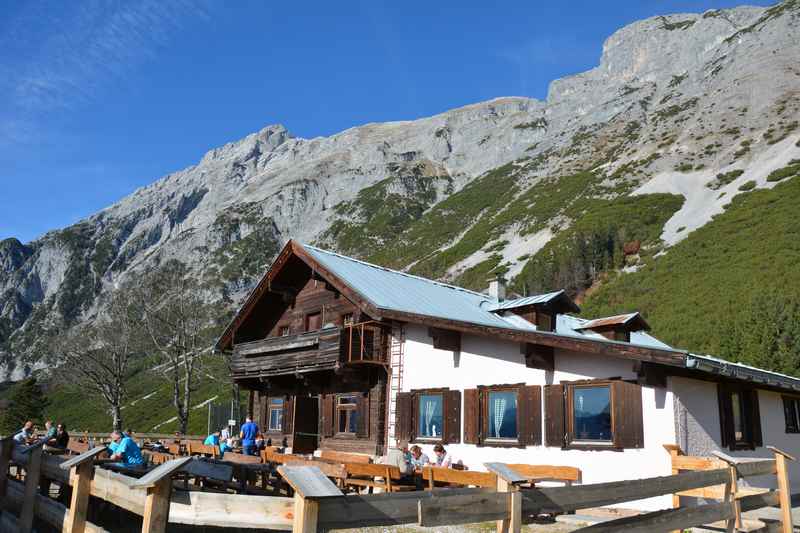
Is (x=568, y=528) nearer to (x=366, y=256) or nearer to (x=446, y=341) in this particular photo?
A: (x=446, y=341)

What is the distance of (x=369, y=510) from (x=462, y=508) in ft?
2.91

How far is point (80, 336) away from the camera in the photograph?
146 ft

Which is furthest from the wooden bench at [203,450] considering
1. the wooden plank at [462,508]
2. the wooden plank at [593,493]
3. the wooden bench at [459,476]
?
the wooden plank at [462,508]

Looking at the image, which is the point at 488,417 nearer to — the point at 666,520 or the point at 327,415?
the point at 327,415

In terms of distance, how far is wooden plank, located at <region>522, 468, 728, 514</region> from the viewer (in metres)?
5.33

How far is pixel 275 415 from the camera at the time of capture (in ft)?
76.3

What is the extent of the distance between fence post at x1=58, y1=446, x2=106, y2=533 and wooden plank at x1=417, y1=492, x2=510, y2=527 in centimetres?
384

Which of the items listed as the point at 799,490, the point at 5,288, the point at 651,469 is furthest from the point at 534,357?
the point at 5,288

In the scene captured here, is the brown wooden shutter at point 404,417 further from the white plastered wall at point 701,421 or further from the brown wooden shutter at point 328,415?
the white plastered wall at point 701,421

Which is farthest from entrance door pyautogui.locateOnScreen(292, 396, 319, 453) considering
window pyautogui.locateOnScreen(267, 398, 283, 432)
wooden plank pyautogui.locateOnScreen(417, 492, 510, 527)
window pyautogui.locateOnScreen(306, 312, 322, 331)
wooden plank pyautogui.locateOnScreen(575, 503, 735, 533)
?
wooden plank pyautogui.locateOnScreen(417, 492, 510, 527)

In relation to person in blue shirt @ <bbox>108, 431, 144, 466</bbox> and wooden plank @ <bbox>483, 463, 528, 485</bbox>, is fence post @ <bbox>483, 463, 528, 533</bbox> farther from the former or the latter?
person in blue shirt @ <bbox>108, 431, 144, 466</bbox>

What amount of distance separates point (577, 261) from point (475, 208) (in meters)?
45.2

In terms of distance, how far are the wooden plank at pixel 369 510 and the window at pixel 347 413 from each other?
49.7 ft

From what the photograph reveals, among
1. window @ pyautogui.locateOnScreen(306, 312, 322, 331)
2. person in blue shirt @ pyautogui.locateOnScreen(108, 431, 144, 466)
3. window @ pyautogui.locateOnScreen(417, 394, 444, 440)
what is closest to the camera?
person in blue shirt @ pyautogui.locateOnScreen(108, 431, 144, 466)
